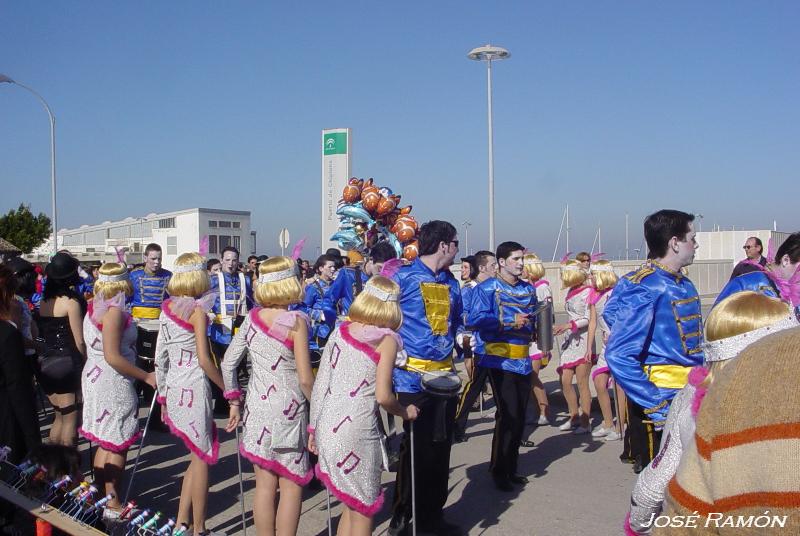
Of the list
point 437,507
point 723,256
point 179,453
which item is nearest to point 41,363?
point 179,453

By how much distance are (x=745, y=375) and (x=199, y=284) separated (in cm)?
418

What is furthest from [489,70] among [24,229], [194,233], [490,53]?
[24,229]

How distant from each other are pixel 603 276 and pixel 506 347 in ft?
7.95

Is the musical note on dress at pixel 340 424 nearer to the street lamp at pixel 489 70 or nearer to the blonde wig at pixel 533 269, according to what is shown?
the blonde wig at pixel 533 269

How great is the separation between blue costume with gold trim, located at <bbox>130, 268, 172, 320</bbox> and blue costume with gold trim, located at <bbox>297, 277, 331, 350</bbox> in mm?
2359

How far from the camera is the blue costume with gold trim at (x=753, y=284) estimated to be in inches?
191

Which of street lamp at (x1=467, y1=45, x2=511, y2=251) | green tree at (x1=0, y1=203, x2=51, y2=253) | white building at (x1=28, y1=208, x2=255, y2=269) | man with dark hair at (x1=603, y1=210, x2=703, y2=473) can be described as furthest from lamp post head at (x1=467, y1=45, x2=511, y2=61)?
green tree at (x1=0, y1=203, x2=51, y2=253)

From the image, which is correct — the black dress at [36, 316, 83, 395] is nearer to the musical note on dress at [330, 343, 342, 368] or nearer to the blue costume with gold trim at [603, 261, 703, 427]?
the musical note on dress at [330, 343, 342, 368]

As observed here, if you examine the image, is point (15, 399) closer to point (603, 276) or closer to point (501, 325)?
point (501, 325)

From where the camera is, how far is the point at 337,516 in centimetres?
550

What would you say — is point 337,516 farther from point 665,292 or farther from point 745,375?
point 745,375

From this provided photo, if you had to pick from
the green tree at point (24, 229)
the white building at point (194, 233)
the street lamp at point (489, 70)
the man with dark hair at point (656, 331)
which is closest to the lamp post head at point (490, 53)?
the street lamp at point (489, 70)

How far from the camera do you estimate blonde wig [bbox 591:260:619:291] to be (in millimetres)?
8078

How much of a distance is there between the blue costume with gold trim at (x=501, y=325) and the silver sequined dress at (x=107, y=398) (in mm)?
2809
